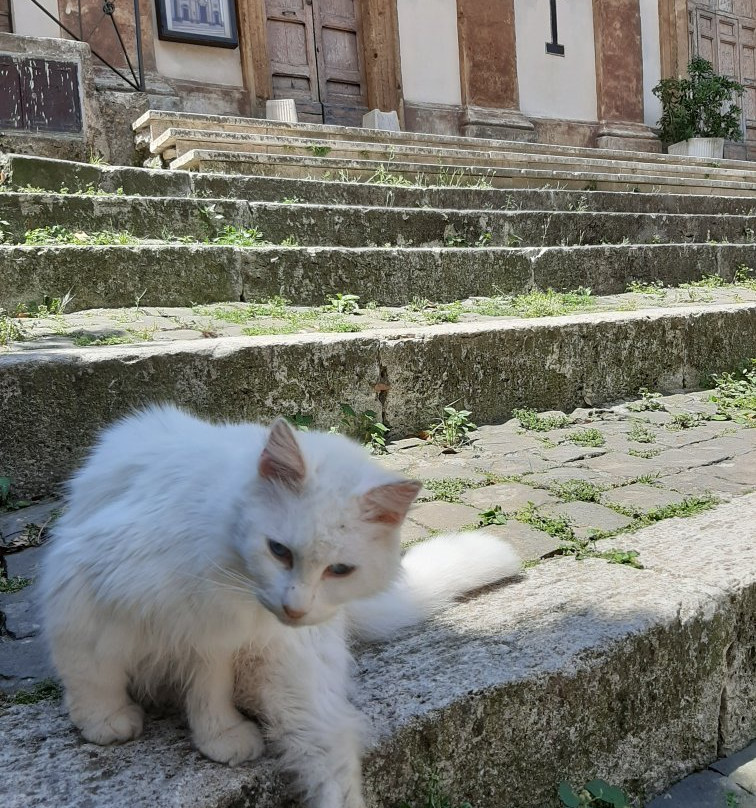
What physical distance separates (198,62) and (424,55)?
3.52 m

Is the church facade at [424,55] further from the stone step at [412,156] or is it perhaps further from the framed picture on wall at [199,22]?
the stone step at [412,156]

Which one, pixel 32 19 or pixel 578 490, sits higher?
pixel 32 19

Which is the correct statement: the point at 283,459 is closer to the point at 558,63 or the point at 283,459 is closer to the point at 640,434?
the point at 640,434

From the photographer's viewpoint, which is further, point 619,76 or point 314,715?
point 619,76

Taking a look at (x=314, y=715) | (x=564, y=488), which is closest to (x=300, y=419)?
(x=564, y=488)

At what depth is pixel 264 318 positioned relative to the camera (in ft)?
13.8

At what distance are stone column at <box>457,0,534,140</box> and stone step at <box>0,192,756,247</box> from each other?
17.3 feet

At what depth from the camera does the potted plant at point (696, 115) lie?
1335cm

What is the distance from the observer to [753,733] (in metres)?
2.06

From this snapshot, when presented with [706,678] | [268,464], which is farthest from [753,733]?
[268,464]

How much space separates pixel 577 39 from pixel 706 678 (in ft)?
44.3

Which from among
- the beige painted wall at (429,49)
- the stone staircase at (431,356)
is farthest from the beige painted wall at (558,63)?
the stone staircase at (431,356)

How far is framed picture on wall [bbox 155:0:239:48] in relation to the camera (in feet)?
32.5

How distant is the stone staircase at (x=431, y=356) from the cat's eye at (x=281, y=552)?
0.39 meters
